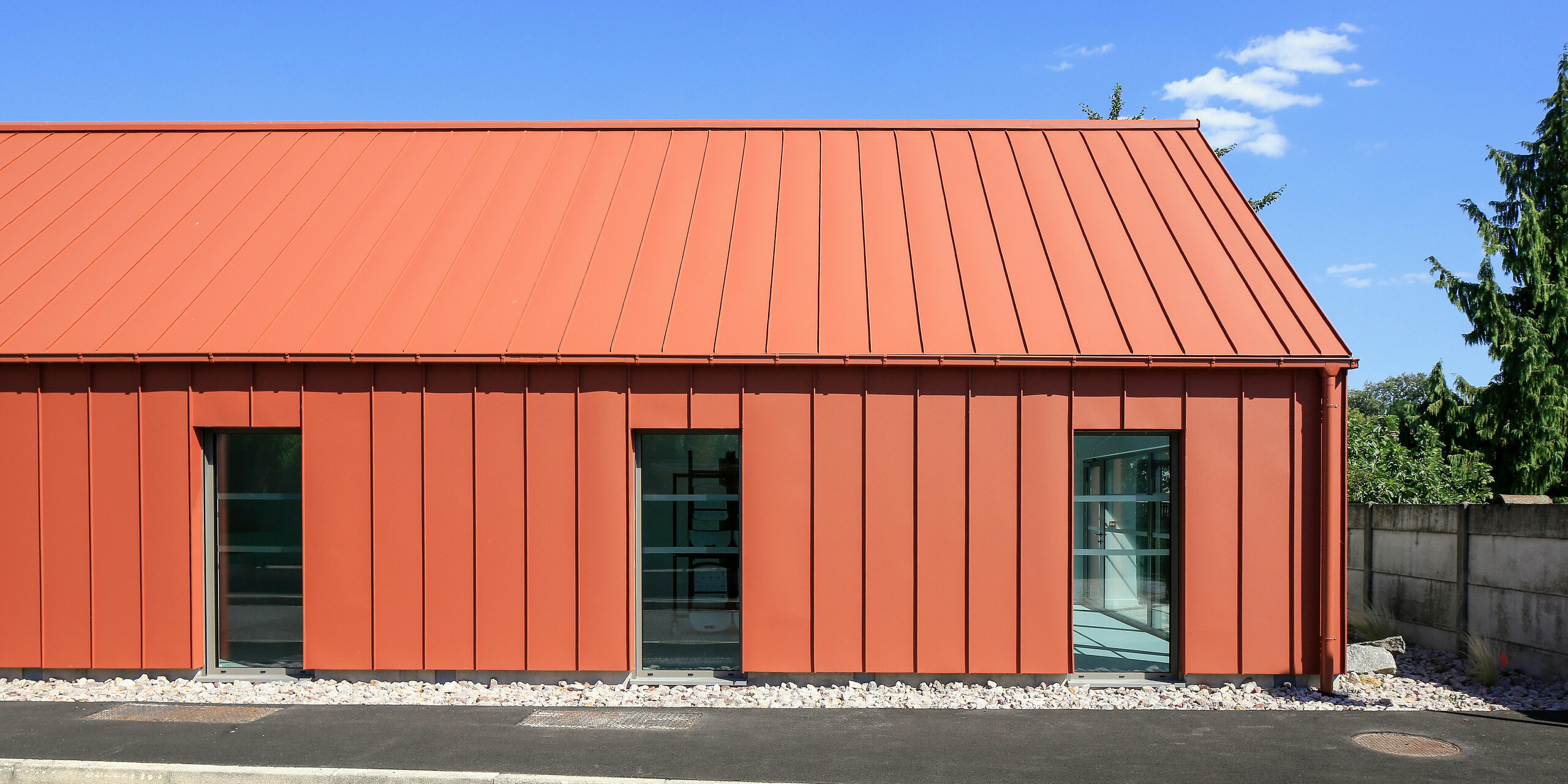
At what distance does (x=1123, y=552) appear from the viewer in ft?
28.8

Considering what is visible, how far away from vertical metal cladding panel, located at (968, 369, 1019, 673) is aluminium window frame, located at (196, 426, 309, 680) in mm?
5647

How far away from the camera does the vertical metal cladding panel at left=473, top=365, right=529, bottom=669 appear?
8.55 m

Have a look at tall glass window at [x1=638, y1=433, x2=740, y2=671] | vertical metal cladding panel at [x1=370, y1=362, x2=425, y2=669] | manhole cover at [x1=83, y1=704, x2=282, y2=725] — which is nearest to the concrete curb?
manhole cover at [x1=83, y1=704, x2=282, y2=725]

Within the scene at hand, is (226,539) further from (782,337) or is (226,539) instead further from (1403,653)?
(1403,653)

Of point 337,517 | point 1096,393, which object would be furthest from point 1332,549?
point 337,517

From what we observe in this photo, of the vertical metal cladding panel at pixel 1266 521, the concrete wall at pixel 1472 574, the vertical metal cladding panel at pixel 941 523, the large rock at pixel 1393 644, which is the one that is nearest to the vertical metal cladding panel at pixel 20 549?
the vertical metal cladding panel at pixel 941 523

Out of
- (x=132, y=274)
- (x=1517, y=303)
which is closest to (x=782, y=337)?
(x=132, y=274)

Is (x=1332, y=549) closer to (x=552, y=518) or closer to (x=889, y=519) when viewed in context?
(x=889, y=519)

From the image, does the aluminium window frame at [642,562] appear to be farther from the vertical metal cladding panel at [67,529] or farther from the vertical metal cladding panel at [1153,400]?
the vertical metal cladding panel at [67,529]

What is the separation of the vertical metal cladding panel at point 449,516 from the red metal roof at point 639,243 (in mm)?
374

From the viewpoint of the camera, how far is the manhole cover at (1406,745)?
21.5 ft

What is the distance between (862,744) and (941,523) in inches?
91.6

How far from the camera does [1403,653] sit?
10070 millimetres

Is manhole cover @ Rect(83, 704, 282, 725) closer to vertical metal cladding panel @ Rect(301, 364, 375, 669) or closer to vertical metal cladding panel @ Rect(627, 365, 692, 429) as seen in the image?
vertical metal cladding panel @ Rect(301, 364, 375, 669)
